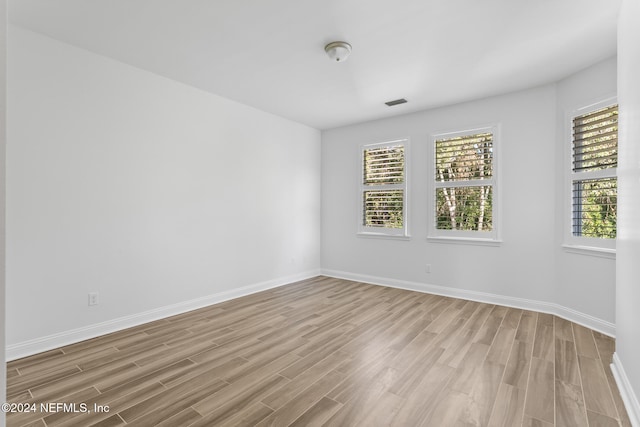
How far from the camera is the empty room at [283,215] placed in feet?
6.79

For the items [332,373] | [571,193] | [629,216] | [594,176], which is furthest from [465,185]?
[332,373]

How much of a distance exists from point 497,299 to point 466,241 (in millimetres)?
815

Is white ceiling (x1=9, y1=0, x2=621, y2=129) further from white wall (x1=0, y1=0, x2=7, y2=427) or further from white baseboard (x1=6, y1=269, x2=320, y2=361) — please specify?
white baseboard (x1=6, y1=269, x2=320, y2=361)

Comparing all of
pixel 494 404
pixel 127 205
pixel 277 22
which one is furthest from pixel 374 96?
pixel 494 404

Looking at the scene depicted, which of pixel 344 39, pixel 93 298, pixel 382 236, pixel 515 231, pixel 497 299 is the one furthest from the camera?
pixel 382 236

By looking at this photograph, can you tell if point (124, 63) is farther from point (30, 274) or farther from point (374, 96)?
point (374, 96)

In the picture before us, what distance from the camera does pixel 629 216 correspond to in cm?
202

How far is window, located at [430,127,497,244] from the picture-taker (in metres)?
4.16

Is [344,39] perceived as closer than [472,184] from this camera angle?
Yes

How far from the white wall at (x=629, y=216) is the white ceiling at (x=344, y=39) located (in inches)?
19.7

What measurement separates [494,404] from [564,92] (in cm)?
343

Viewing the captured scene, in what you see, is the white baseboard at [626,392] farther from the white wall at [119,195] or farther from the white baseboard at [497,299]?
the white wall at [119,195]

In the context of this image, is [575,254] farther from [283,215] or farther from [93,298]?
[93,298]

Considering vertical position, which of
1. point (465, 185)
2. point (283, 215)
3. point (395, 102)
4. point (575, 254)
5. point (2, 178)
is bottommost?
point (575, 254)
